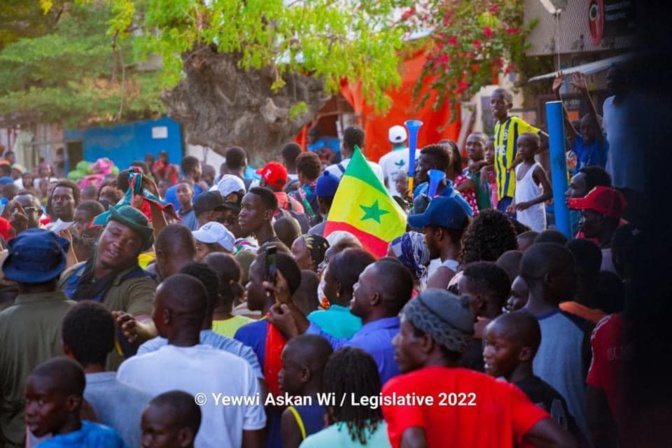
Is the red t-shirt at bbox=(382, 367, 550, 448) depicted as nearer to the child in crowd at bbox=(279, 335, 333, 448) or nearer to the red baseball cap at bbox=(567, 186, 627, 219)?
the child in crowd at bbox=(279, 335, 333, 448)

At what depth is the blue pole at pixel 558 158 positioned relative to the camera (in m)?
7.95

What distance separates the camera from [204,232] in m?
7.82

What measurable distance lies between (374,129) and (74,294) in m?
13.8

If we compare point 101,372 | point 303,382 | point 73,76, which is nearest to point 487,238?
point 303,382

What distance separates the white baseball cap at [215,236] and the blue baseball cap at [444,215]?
146 cm

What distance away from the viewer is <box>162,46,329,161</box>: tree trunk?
15.2 m

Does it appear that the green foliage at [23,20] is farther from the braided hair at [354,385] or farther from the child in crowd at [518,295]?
the braided hair at [354,385]

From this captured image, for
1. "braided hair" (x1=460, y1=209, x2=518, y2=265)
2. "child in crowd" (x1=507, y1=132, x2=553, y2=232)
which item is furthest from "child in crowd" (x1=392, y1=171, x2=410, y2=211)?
"braided hair" (x1=460, y1=209, x2=518, y2=265)

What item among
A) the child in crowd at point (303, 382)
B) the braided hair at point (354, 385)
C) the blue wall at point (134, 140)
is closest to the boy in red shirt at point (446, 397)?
the braided hair at point (354, 385)

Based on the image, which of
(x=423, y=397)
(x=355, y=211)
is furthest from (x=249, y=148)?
(x=423, y=397)

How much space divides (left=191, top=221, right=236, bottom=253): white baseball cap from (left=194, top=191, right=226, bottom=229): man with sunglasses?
1.40 metres

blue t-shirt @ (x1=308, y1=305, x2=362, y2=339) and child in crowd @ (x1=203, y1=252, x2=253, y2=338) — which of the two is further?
child in crowd @ (x1=203, y1=252, x2=253, y2=338)

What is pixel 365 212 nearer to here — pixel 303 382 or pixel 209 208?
pixel 209 208

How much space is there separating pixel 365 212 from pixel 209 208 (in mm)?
1574
